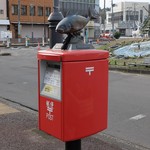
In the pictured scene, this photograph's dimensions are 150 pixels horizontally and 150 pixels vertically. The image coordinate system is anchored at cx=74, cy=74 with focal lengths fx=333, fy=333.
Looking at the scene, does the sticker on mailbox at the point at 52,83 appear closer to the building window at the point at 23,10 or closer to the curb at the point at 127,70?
the curb at the point at 127,70

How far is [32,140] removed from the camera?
521 cm

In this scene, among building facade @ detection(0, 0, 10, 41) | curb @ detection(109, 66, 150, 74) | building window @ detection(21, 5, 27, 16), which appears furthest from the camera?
building window @ detection(21, 5, 27, 16)

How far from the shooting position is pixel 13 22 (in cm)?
6234

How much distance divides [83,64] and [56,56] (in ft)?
0.87

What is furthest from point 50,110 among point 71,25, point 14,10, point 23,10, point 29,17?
point 23,10

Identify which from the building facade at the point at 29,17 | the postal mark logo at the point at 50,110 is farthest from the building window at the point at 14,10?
the postal mark logo at the point at 50,110

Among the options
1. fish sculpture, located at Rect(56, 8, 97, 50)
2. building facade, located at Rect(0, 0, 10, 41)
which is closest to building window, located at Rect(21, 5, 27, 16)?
building facade, located at Rect(0, 0, 10, 41)

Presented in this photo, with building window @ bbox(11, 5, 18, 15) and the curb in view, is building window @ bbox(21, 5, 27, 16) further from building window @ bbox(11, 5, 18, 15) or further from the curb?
the curb

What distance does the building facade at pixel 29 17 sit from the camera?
62594 mm

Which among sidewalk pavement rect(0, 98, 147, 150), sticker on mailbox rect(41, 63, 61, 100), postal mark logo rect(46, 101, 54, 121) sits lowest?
sidewalk pavement rect(0, 98, 147, 150)

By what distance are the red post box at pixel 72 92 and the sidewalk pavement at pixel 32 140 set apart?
1.61m

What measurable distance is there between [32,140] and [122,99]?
422 centimetres

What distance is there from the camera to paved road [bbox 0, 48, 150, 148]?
6.13m

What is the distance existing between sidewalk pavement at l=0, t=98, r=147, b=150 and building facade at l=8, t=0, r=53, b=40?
185 ft
